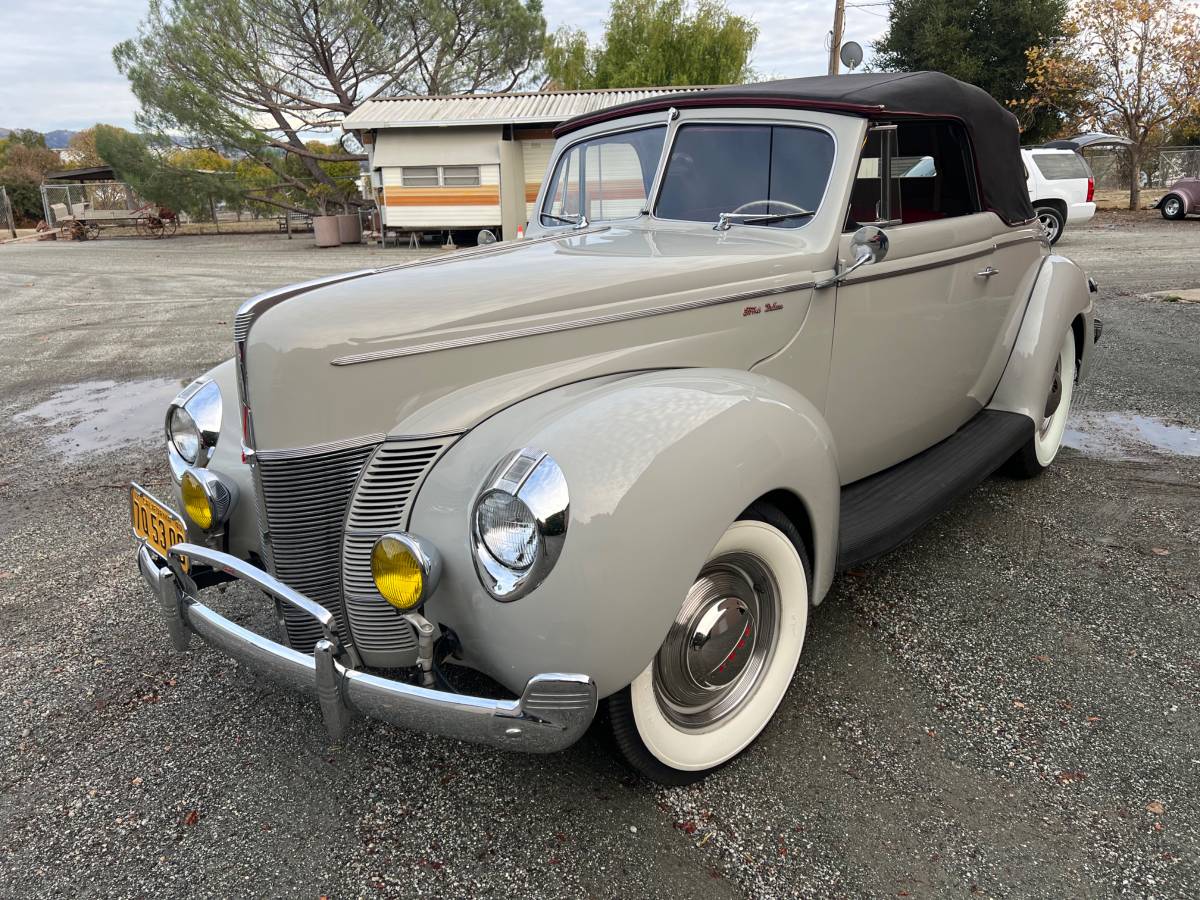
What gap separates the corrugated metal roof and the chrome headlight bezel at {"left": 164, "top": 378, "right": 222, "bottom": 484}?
63.0ft

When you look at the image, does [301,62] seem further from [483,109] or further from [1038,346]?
[1038,346]

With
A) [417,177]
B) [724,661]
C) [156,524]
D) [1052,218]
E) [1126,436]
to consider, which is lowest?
[1126,436]

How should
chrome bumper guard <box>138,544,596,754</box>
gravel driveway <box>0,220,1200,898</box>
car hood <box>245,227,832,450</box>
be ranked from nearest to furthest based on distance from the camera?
chrome bumper guard <box>138,544,596,754</box>
gravel driveway <box>0,220,1200,898</box>
car hood <box>245,227,832,450</box>

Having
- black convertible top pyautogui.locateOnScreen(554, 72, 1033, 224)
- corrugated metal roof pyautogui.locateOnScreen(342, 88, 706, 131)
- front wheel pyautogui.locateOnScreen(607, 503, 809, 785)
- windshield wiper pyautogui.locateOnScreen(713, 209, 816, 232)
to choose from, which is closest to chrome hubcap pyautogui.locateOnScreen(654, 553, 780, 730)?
front wheel pyautogui.locateOnScreen(607, 503, 809, 785)

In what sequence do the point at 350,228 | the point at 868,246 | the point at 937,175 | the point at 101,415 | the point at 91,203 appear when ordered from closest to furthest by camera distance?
the point at 868,246 → the point at 937,175 → the point at 101,415 → the point at 350,228 → the point at 91,203

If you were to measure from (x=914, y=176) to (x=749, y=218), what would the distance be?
100cm

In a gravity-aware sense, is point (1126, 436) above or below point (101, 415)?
above

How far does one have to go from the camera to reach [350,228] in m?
25.3

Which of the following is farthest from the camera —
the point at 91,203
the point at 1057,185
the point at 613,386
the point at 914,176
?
the point at 91,203

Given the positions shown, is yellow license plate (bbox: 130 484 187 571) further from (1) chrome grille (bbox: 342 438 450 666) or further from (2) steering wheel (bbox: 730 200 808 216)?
(2) steering wheel (bbox: 730 200 808 216)

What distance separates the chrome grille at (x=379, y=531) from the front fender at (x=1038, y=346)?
3.07m

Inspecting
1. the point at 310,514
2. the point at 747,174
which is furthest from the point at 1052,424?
the point at 310,514

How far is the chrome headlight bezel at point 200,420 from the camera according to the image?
2.78m

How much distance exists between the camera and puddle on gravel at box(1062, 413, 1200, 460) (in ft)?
16.0
